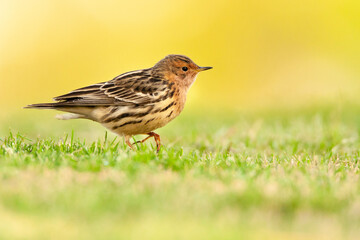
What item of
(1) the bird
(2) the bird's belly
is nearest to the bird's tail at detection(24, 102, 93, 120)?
(1) the bird

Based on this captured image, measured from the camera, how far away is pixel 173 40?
2580 centimetres

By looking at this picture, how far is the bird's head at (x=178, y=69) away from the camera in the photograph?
9141 millimetres

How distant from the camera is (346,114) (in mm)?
14367

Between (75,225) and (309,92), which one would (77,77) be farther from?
(75,225)

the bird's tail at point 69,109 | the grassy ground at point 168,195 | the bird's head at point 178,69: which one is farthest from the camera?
the bird's head at point 178,69

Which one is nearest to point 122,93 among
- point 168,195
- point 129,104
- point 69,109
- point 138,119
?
point 129,104

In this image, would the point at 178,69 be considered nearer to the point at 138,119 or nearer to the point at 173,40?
the point at 138,119

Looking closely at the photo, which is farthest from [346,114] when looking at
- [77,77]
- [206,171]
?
[77,77]

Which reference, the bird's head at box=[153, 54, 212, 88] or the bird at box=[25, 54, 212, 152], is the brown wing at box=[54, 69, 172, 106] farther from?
the bird's head at box=[153, 54, 212, 88]

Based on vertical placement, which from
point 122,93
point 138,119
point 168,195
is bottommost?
point 168,195

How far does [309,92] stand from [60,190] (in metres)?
14.6

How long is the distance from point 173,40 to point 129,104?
1756cm

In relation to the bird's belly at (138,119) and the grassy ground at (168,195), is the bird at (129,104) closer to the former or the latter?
the bird's belly at (138,119)

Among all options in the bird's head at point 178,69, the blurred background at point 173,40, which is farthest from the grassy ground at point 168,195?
the blurred background at point 173,40
